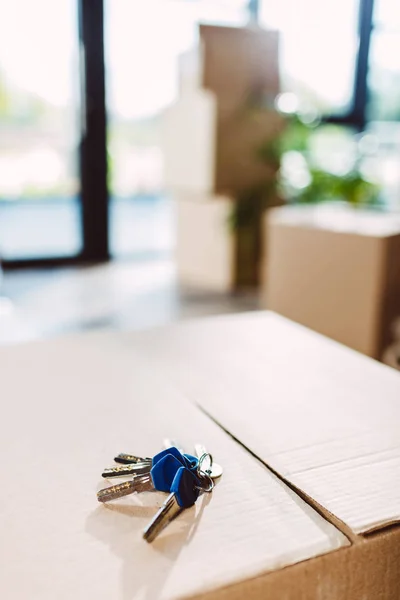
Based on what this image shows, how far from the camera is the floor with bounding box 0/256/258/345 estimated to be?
2484 millimetres

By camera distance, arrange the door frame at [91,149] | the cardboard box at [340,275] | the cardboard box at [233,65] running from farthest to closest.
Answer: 1. the door frame at [91,149]
2. the cardboard box at [233,65]
3. the cardboard box at [340,275]

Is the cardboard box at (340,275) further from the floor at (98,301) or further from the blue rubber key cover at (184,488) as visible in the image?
the blue rubber key cover at (184,488)

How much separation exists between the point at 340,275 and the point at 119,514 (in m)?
1.19

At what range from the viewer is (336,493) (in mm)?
506

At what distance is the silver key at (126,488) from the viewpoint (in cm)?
50

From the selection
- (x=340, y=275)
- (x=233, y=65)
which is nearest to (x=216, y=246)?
(x=233, y=65)

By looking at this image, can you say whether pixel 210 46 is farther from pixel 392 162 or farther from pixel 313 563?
pixel 313 563

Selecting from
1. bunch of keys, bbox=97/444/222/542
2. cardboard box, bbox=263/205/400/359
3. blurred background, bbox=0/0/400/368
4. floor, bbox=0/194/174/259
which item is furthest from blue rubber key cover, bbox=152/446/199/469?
floor, bbox=0/194/174/259

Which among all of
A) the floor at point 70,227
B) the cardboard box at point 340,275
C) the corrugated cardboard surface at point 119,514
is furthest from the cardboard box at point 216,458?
the floor at point 70,227

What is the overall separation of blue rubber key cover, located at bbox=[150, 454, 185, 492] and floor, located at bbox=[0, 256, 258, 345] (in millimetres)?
1720

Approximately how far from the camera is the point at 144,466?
1.75ft

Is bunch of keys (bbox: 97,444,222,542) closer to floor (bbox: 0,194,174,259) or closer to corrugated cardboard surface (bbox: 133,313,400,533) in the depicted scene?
Answer: corrugated cardboard surface (bbox: 133,313,400,533)

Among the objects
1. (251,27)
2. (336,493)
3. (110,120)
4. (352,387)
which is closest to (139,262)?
(110,120)

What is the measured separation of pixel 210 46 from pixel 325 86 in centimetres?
149
